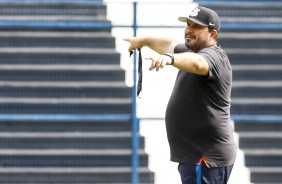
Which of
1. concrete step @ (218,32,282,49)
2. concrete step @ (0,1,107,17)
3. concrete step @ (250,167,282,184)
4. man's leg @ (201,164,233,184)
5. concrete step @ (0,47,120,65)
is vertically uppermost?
concrete step @ (0,1,107,17)

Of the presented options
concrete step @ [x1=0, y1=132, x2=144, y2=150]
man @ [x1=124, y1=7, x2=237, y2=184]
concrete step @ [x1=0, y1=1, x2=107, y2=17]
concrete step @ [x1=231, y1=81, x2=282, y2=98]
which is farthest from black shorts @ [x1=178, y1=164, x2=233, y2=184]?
concrete step @ [x1=0, y1=1, x2=107, y2=17]

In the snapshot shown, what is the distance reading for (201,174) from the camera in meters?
5.48

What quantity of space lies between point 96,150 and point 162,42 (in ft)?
9.07

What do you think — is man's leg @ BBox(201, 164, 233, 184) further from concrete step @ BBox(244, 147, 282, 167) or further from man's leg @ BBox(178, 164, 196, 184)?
concrete step @ BBox(244, 147, 282, 167)

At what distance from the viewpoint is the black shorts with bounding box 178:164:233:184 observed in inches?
216

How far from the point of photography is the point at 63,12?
28.5ft

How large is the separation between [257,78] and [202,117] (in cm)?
343

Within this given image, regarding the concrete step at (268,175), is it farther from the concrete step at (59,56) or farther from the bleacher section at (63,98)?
the concrete step at (59,56)

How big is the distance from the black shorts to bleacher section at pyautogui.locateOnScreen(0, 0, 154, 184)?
3127mm

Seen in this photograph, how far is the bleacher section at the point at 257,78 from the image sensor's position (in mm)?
8734

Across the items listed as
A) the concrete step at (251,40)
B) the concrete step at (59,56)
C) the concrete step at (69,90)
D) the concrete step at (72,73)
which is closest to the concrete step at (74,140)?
the concrete step at (69,90)

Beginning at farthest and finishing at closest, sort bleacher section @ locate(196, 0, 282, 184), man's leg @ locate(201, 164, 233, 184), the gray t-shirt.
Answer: bleacher section @ locate(196, 0, 282, 184) → man's leg @ locate(201, 164, 233, 184) → the gray t-shirt

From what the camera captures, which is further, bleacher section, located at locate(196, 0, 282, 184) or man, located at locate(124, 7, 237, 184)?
bleacher section, located at locate(196, 0, 282, 184)

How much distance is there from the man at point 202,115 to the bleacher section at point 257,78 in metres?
3.14
